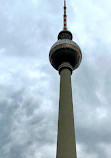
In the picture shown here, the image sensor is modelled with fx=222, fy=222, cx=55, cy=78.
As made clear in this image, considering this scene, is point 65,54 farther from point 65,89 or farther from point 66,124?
point 66,124

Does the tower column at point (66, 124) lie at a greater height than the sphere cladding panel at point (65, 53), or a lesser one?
lesser

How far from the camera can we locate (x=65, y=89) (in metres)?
62.6

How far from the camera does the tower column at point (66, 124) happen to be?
2049 inches

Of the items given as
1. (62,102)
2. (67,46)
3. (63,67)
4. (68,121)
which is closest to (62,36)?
(67,46)

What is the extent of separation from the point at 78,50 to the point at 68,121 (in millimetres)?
25969

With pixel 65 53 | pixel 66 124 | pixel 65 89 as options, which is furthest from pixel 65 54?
pixel 66 124

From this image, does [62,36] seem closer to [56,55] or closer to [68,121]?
[56,55]

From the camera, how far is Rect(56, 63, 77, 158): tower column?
52.0m

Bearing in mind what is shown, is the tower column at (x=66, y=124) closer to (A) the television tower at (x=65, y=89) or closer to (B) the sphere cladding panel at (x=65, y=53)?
(A) the television tower at (x=65, y=89)

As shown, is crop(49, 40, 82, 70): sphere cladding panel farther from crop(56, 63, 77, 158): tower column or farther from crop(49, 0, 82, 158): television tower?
crop(56, 63, 77, 158): tower column

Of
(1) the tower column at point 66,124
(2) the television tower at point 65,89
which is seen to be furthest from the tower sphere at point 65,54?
(1) the tower column at point 66,124

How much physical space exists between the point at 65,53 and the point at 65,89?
13.7 meters

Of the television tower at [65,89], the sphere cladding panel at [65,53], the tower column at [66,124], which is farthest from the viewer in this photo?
the sphere cladding panel at [65,53]

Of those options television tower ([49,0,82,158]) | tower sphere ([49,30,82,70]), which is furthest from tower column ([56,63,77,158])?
tower sphere ([49,30,82,70])
